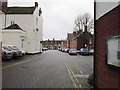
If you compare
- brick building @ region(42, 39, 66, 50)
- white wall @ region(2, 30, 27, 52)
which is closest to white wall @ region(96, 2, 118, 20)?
white wall @ region(2, 30, 27, 52)

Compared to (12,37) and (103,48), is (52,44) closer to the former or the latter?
(12,37)

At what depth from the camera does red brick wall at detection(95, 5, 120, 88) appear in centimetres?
393

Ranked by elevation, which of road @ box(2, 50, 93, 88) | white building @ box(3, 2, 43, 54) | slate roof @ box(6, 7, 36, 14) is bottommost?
road @ box(2, 50, 93, 88)

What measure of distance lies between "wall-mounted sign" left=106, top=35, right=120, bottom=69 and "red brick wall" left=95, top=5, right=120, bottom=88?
16cm

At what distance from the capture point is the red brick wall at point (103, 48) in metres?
3.93

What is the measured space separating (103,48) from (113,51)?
0.76 meters

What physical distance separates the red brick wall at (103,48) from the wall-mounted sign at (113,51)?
0.16 m

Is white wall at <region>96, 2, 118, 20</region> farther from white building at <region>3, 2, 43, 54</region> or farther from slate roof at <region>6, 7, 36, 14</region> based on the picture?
slate roof at <region>6, 7, 36, 14</region>

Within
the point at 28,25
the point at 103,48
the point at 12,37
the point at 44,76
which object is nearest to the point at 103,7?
the point at 103,48

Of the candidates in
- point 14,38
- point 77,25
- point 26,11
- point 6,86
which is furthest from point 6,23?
point 6,86

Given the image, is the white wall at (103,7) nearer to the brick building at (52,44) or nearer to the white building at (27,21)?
the white building at (27,21)

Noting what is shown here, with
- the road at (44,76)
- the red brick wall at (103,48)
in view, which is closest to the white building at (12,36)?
the road at (44,76)

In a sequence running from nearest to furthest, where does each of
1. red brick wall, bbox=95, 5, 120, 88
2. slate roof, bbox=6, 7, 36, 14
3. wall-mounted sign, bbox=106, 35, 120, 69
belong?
wall-mounted sign, bbox=106, 35, 120, 69
red brick wall, bbox=95, 5, 120, 88
slate roof, bbox=6, 7, 36, 14

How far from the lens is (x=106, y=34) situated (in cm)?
457
